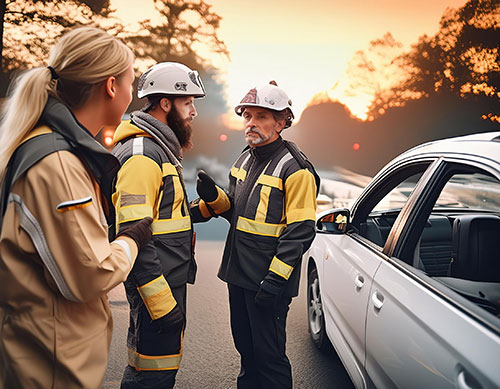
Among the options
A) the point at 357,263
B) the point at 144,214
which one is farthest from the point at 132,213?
the point at 357,263

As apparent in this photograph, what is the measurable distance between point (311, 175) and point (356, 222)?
2.68 feet

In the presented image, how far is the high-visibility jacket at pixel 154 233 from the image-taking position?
2072mm

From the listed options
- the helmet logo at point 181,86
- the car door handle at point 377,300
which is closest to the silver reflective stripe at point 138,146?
the helmet logo at point 181,86

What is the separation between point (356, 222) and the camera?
127 inches

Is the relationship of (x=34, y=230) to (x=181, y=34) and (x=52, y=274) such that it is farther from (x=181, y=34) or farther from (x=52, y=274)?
(x=181, y=34)

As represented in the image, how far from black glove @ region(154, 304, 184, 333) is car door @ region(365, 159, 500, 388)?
943 millimetres

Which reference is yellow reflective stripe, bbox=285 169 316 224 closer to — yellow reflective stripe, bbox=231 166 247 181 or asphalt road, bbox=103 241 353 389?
yellow reflective stripe, bbox=231 166 247 181

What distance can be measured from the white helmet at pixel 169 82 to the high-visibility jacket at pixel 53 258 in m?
1.01

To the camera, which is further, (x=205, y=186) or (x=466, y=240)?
(x=205, y=186)

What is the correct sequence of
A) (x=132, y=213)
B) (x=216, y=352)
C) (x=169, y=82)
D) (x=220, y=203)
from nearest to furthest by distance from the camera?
1. (x=132, y=213)
2. (x=169, y=82)
3. (x=220, y=203)
4. (x=216, y=352)

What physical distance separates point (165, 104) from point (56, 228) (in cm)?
128

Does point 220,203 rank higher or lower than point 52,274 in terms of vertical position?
higher

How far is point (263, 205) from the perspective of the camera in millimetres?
2586

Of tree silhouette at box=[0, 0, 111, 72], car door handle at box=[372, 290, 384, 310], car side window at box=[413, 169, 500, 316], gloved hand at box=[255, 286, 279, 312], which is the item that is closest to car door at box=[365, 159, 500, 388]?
car door handle at box=[372, 290, 384, 310]
